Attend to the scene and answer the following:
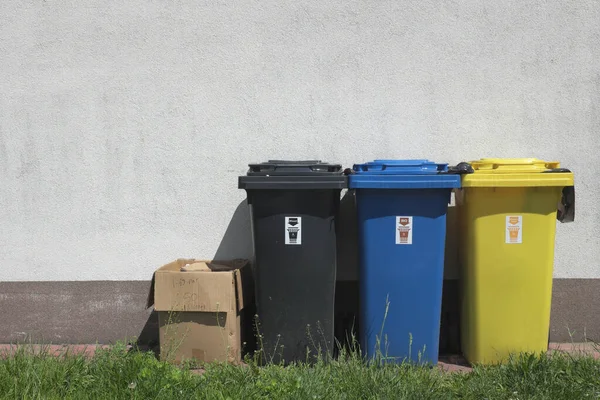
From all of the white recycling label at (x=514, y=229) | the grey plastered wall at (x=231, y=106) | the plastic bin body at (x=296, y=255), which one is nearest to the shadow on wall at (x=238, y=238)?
the grey plastered wall at (x=231, y=106)

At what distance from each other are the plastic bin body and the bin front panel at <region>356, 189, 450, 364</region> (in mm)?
257

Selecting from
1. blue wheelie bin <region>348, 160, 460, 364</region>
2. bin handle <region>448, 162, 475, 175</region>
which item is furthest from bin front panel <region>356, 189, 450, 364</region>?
bin handle <region>448, 162, 475, 175</region>

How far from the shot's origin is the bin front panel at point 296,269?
4.54 m

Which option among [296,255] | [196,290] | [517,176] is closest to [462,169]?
[517,176]

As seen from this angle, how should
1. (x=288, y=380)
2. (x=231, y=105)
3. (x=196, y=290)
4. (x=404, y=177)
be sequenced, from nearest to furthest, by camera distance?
(x=288, y=380) → (x=404, y=177) → (x=196, y=290) → (x=231, y=105)

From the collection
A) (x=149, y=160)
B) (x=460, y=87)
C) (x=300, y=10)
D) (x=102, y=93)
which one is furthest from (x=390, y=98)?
(x=102, y=93)

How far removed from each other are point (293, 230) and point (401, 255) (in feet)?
2.52

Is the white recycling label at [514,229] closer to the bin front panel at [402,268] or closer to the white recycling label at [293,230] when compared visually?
the bin front panel at [402,268]

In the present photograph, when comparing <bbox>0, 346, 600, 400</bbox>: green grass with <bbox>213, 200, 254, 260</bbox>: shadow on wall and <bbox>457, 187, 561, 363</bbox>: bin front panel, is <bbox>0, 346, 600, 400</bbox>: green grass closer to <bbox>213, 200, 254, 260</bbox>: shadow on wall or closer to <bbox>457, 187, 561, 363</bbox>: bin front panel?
<bbox>457, 187, 561, 363</bbox>: bin front panel

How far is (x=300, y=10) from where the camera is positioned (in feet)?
17.1

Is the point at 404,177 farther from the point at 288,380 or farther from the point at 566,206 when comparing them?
the point at 288,380

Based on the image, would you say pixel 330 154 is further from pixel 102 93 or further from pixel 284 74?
pixel 102 93

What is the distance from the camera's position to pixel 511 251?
4.54 m

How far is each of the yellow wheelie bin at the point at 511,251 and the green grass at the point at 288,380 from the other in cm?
25
